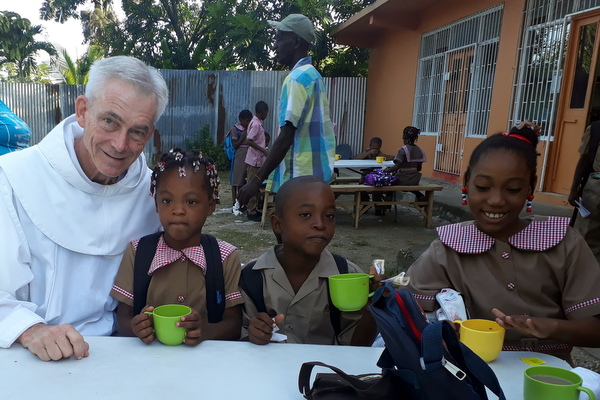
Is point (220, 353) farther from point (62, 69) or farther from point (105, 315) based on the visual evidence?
point (62, 69)

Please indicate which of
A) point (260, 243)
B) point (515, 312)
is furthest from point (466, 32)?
point (515, 312)

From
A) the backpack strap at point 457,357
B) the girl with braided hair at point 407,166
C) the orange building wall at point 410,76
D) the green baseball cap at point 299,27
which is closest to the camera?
the backpack strap at point 457,357

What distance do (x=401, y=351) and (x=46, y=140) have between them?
5.06 ft

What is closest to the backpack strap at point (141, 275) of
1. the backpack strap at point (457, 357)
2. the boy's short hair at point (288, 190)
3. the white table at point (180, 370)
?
the white table at point (180, 370)

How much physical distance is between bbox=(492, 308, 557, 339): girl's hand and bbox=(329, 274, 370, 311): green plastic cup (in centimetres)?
38

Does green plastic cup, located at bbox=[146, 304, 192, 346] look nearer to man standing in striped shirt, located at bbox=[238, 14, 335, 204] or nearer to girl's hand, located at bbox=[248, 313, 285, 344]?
girl's hand, located at bbox=[248, 313, 285, 344]

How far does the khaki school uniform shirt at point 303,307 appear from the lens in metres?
1.76

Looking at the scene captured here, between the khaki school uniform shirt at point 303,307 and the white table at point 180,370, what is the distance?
1.25ft

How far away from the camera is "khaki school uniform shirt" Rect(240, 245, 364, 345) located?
176 centimetres

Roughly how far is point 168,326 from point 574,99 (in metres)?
6.45

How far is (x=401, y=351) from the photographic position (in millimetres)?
961

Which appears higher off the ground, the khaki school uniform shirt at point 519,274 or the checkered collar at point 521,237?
the checkered collar at point 521,237

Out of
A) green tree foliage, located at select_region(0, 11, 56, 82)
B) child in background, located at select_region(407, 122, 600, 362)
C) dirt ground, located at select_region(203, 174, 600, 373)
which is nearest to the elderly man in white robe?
child in background, located at select_region(407, 122, 600, 362)

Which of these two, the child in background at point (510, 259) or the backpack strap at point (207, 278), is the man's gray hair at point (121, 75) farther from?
the child in background at point (510, 259)
